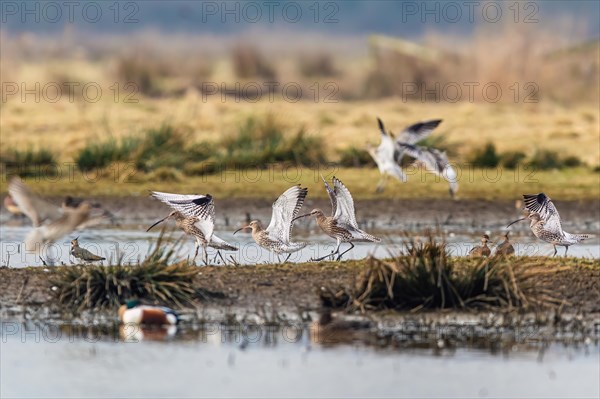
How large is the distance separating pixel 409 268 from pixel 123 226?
802 centimetres

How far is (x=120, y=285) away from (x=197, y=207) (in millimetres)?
1884

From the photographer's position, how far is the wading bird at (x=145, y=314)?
1109 cm

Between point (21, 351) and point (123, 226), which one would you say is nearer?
point (21, 351)

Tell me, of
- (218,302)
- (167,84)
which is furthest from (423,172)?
(167,84)

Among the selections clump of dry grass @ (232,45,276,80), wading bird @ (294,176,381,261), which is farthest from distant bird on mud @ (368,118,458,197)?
clump of dry grass @ (232,45,276,80)

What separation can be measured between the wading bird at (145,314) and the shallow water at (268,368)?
0.56ft

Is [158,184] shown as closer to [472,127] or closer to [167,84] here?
[472,127]

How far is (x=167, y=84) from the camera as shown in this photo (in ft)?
133

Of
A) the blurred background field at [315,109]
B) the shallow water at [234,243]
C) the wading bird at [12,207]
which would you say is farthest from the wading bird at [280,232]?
the blurred background field at [315,109]

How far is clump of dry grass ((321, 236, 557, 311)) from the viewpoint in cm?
1163

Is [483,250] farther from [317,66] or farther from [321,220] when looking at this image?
[317,66]

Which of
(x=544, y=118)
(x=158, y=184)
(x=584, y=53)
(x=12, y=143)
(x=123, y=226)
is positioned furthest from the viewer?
(x=584, y=53)

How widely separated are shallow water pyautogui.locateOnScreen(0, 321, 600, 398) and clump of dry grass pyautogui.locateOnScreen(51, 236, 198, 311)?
63 cm

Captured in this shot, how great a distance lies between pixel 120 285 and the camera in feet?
38.4
